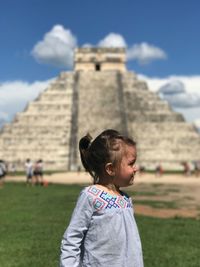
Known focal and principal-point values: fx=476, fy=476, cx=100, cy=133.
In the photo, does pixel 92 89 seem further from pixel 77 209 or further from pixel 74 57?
pixel 77 209

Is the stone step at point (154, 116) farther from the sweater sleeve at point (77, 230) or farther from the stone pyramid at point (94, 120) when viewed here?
the sweater sleeve at point (77, 230)

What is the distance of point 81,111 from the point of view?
45938 millimetres

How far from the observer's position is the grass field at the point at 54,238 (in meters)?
6.36

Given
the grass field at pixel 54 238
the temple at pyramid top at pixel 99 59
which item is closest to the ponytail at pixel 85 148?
the grass field at pixel 54 238

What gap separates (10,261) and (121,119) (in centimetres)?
3851

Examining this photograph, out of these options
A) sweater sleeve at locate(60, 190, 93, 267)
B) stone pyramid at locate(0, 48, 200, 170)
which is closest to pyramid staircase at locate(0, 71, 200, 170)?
stone pyramid at locate(0, 48, 200, 170)

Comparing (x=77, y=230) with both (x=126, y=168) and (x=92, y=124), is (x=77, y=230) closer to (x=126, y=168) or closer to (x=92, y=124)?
(x=126, y=168)

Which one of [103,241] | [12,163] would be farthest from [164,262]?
[12,163]

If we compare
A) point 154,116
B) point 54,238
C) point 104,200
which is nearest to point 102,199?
point 104,200

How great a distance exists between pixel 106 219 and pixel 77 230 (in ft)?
0.65

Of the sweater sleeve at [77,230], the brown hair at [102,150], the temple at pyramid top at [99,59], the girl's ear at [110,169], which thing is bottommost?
the sweater sleeve at [77,230]

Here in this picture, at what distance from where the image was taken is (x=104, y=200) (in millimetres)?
3068

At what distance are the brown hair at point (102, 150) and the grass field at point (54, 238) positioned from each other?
3245 millimetres

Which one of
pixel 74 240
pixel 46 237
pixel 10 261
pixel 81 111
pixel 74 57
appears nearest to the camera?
pixel 74 240
